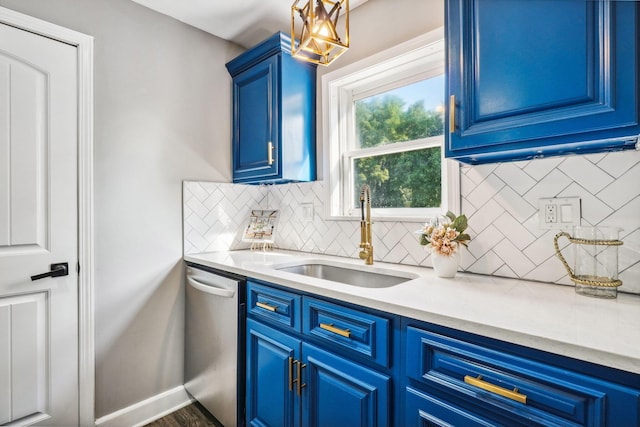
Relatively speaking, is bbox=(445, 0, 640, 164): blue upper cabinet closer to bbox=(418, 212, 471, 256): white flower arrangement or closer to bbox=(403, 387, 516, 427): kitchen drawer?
bbox=(418, 212, 471, 256): white flower arrangement

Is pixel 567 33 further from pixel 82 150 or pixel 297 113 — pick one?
pixel 82 150

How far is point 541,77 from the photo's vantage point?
101cm

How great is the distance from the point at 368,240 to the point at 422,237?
35 centimetres

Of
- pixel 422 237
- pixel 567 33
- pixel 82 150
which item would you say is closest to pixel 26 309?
pixel 82 150

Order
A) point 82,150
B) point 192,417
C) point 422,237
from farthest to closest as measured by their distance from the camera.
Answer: point 192,417
point 82,150
point 422,237

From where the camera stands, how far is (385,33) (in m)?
1.83

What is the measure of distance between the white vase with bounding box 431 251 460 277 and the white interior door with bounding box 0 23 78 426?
72.4 inches

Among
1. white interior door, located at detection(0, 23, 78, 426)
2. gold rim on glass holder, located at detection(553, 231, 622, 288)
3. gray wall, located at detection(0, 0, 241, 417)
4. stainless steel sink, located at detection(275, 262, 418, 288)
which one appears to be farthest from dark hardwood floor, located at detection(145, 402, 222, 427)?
gold rim on glass holder, located at detection(553, 231, 622, 288)

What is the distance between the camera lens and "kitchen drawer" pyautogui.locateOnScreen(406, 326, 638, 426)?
2.30ft

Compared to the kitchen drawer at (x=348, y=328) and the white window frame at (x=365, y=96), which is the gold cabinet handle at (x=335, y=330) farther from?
the white window frame at (x=365, y=96)

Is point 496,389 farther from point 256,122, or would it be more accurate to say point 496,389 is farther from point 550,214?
point 256,122

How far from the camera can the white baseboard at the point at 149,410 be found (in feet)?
6.02

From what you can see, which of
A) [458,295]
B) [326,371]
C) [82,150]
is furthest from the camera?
[82,150]

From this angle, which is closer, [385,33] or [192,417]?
[385,33]
